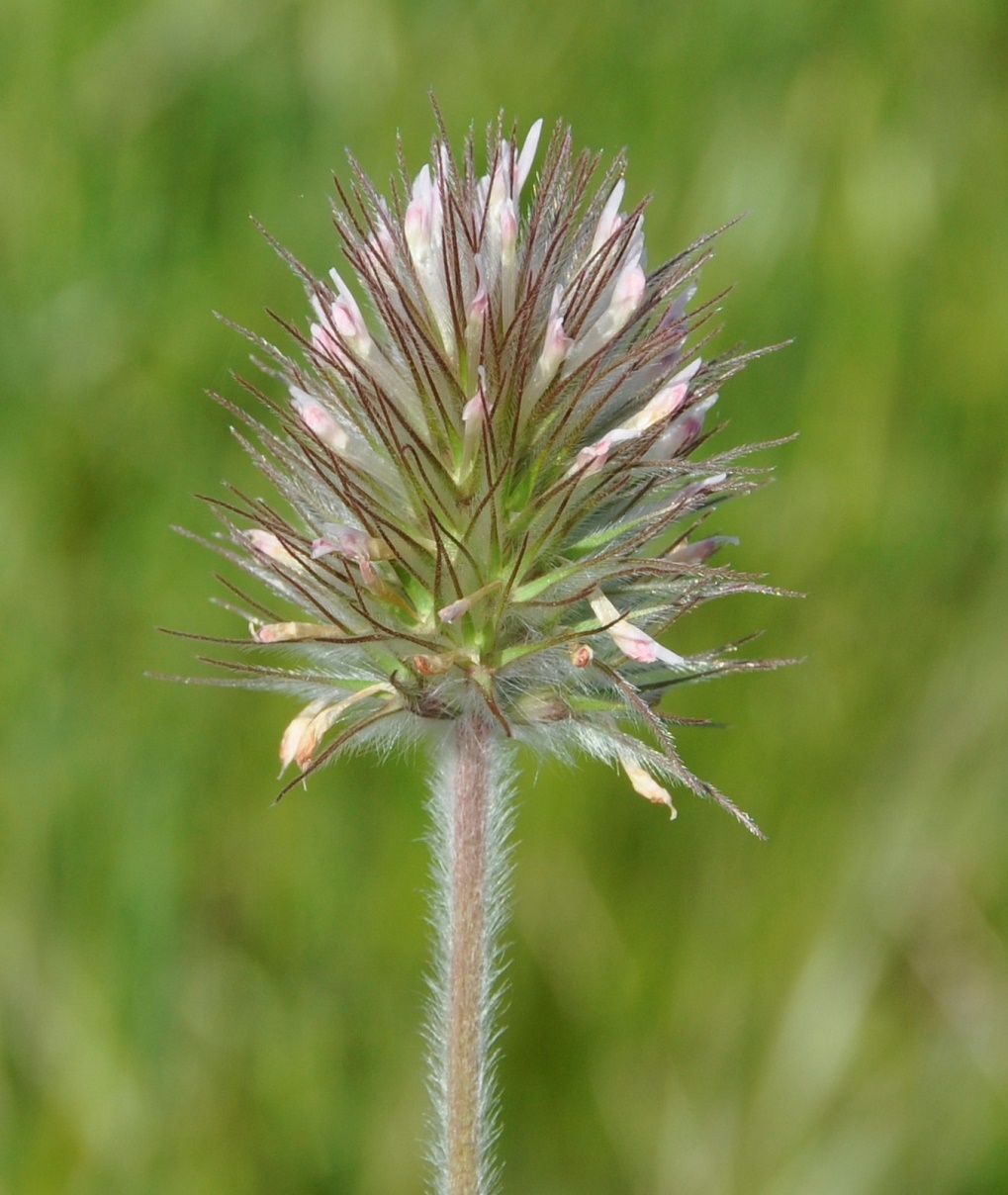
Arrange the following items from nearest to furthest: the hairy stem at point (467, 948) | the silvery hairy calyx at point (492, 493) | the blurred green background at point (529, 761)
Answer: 1. the hairy stem at point (467, 948)
2. the silvery hairy calyx at point (492, 493)
3. the blurred green background at point (529, 761)

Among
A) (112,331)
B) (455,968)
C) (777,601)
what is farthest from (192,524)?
(455,968)

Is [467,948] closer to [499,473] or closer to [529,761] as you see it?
[499,473]

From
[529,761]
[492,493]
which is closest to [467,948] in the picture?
[492,493]

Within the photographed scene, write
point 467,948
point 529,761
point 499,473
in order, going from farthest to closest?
point 529,761 < point 499,473 < point 467,948

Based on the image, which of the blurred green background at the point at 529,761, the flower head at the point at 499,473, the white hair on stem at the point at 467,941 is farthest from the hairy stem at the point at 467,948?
the blurred green background at the point at 529,761

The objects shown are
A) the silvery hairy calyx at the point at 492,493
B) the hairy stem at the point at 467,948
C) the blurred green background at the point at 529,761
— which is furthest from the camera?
the blurred green background at the point at 529,761

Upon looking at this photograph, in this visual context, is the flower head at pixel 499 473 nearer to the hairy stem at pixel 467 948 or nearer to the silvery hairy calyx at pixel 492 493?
the silvery hairy calyx at pixel 492 493

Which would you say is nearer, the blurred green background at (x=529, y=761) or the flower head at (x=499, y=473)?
the flower head at (x=499, y=473)
